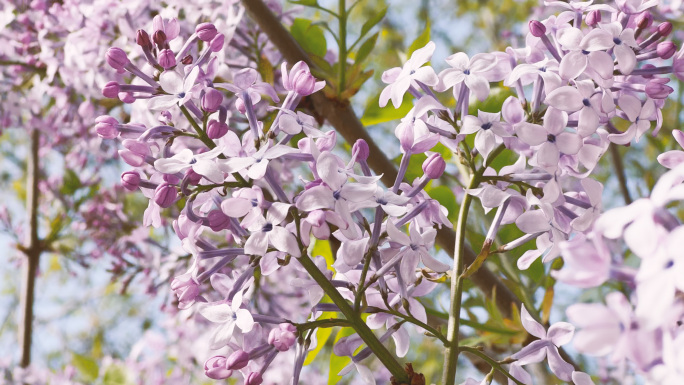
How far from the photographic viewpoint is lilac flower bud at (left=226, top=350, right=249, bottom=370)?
1.62 feet

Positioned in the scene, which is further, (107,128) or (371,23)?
(371,23)

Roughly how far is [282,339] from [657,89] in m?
0.34

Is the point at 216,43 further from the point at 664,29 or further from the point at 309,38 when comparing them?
the point at 309,38

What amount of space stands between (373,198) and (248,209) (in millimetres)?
84

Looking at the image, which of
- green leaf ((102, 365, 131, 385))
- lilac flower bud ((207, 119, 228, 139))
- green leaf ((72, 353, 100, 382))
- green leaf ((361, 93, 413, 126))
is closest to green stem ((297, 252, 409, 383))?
lilac flower bud ((207, 119, 228, 139))

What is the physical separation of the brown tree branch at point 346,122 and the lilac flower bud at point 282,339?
1.32ft

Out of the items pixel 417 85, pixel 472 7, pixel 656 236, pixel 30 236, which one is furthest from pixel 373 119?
pixel 472 7

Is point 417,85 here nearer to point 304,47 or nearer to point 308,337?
point 308,337

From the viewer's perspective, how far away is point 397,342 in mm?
589

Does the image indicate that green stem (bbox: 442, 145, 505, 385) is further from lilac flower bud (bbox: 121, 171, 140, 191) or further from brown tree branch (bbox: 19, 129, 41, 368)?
brown tree branch (bbox: 19, 129, 41, 368)

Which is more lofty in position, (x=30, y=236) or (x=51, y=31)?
(x=51, y=31)

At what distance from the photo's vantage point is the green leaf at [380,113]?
96cm

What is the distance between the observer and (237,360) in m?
0.50

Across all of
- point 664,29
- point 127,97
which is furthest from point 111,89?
point 664,29
